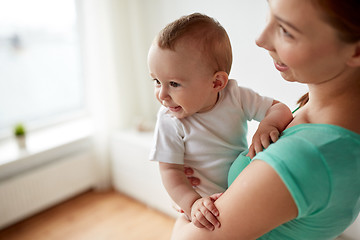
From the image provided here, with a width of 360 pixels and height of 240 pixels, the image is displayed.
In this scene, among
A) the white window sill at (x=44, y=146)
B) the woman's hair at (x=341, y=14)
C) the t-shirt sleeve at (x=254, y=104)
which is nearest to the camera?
the woman's hair at (x=341, y=14)

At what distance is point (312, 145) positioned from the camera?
62 centimetres

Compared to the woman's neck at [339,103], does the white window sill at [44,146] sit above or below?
below

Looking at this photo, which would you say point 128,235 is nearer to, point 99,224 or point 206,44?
point 99,224

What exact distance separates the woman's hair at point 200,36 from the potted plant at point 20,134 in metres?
2.06

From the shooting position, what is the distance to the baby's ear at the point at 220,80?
948mm

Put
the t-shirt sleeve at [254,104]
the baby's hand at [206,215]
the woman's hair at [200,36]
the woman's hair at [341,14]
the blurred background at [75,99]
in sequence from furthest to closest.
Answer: the blurred background at [75,99], the t-shirt sleeve at [254,104], the woman's hair at [200,36], the baby's hand at [206,215], the woman's hair at [341,14]

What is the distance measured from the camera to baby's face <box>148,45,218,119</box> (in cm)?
88

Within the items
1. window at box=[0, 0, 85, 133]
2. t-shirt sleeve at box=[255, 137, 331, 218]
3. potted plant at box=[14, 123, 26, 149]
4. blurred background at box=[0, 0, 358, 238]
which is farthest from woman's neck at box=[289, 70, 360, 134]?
window at box=[0, 0, 85, 133]

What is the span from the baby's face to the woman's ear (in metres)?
0.40

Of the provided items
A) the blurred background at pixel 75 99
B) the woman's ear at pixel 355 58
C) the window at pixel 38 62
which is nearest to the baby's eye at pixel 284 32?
the woman's ear at pixel 355 58

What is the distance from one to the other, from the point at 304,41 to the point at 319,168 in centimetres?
25

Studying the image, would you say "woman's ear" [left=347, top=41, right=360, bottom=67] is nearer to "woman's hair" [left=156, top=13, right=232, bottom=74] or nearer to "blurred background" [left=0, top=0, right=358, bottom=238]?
"woman's hair" [left=156, top=13, right=232, bottom=74]

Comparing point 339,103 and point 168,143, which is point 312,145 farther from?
point 168,143

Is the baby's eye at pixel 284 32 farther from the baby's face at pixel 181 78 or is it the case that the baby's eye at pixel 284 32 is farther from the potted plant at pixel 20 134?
the potted plant at pixel 20 134
